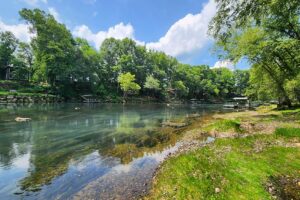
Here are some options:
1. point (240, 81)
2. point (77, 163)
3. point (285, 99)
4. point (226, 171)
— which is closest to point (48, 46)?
point (77, 163)

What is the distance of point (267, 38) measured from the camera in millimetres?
29000

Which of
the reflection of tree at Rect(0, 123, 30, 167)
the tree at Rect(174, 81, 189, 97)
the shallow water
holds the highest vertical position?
the tree at Rect(174, 81, 189, 97)

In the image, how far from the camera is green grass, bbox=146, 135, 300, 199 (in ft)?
24.7

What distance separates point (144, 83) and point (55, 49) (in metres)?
39.3

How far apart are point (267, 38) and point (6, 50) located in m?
73.5

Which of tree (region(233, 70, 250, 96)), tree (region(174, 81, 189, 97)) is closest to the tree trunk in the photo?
tree (region(174, 81, 189, 97))

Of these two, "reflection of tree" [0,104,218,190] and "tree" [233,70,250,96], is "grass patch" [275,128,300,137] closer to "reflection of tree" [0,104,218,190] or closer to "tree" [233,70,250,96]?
"reflection of tree" [0,104,218,190]

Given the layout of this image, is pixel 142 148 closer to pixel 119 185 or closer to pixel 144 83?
pixel 119 185

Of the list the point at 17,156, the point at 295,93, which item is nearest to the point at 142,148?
the point at 17,156

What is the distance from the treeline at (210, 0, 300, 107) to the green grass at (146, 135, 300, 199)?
905 centimetres

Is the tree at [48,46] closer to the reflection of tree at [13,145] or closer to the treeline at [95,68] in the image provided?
the treeline at [95,68]

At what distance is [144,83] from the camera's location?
306 ft

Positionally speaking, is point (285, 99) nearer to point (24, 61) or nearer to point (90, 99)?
point (90, 99)

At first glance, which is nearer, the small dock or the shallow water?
the shallow water
